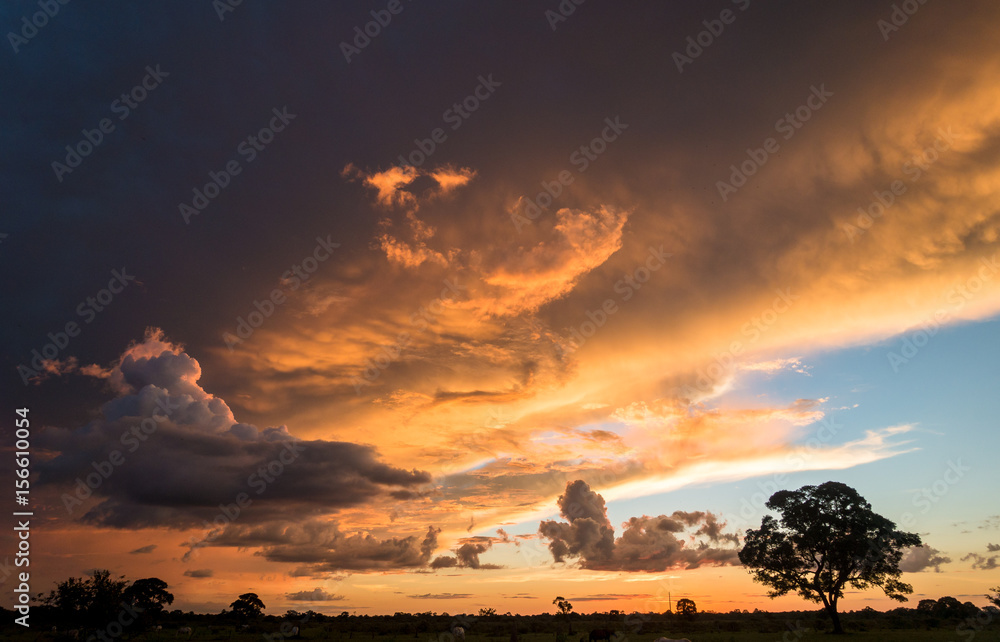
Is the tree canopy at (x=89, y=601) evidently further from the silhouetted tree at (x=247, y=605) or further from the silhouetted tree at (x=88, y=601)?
the silhouetted tree at (x=247, y=605)

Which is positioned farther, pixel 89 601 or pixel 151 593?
pixel 151 593

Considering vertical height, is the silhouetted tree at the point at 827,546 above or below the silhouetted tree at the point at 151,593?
above

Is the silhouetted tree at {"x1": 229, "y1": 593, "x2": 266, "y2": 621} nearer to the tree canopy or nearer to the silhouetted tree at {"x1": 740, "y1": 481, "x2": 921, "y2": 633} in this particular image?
the tree canopy

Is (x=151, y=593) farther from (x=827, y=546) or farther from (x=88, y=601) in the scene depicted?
(x=827, y=546)

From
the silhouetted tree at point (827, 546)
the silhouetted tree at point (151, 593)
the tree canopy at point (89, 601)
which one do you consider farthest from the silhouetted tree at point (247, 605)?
the silhouetted tree at point (827, 546)

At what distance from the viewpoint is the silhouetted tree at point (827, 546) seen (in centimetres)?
5503

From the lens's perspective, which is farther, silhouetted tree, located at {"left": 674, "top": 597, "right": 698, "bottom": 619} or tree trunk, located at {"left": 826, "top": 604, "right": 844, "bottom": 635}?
silhouetted tree, located at {"left": 674, "top": 597, "right": 698, "bottom": 619}

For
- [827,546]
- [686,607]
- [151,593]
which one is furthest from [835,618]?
[151,593]

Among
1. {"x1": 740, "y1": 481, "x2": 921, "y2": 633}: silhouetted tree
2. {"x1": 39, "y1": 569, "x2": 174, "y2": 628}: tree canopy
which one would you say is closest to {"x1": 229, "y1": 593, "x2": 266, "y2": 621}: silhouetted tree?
{"x1": 39, "y1": 569, "x2": 174, "y2": 628}: tree canopy

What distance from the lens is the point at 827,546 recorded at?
2216 inches

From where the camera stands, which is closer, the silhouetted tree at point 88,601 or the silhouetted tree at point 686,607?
the silhouetted tree at point 88,601

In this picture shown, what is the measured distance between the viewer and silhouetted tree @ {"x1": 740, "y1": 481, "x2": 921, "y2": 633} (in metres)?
55.0

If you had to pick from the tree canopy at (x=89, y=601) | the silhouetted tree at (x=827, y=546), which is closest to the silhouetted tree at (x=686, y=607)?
the silhouetted tree at (x=827, y=546)

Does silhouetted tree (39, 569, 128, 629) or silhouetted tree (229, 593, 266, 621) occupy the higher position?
silhouetted tree (39, 569, 128, 629)
